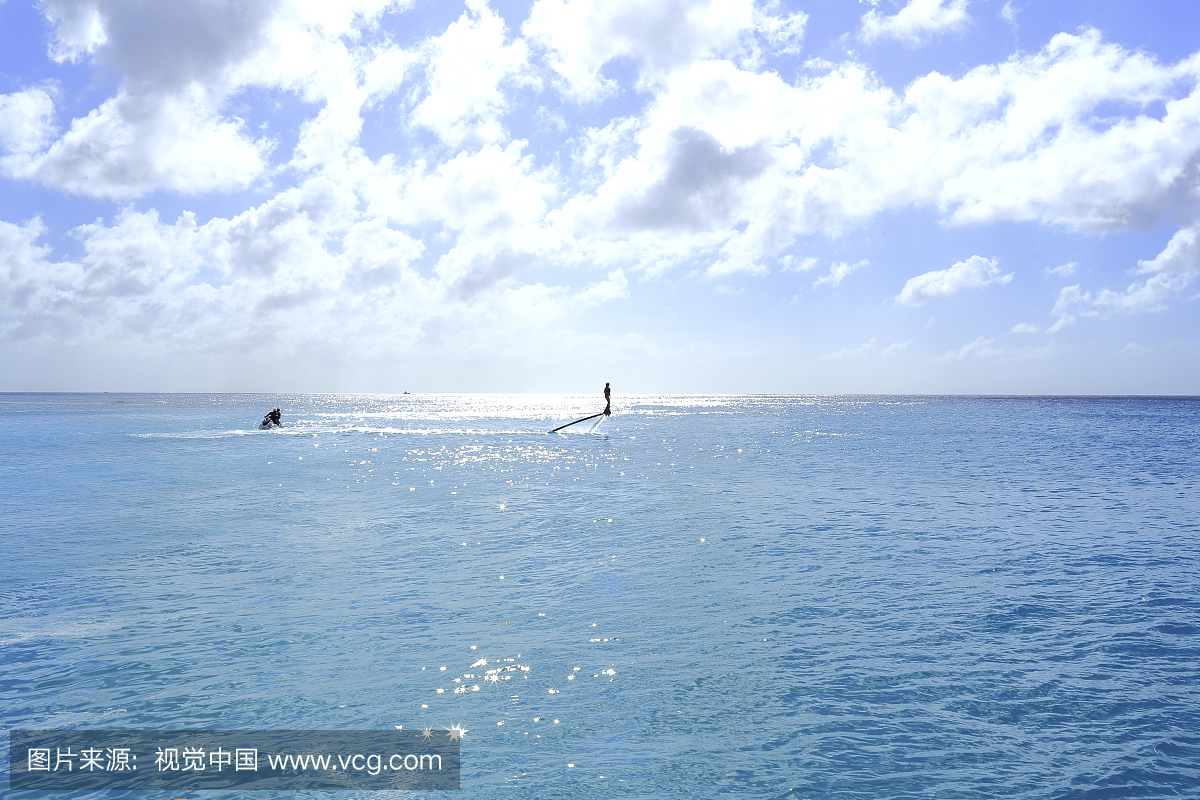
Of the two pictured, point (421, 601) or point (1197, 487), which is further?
point (1197, 487)

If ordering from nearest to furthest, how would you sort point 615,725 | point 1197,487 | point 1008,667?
1. point 615,725
2. point 1008,667
3. point 1197,487

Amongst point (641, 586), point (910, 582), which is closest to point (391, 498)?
point (641, 586)

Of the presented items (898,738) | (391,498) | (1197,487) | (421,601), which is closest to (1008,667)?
(898,738)

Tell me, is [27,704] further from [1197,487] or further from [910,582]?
[1197,487]

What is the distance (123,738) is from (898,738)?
11.8 meters

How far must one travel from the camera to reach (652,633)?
13906mm

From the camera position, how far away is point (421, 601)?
16031mm

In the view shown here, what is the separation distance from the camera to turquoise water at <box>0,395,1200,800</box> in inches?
367

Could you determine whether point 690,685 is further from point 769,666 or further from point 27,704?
point 27,704

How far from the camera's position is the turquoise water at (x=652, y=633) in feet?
30.6

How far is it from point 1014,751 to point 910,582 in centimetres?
903

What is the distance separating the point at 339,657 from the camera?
12.6 m

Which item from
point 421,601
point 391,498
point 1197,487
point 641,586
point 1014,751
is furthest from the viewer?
point 1197,487

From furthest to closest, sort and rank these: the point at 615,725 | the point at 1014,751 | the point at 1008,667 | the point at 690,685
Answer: the point at 1008,667, the point at 690,685, the point at 615,725, the point at 1014,751
